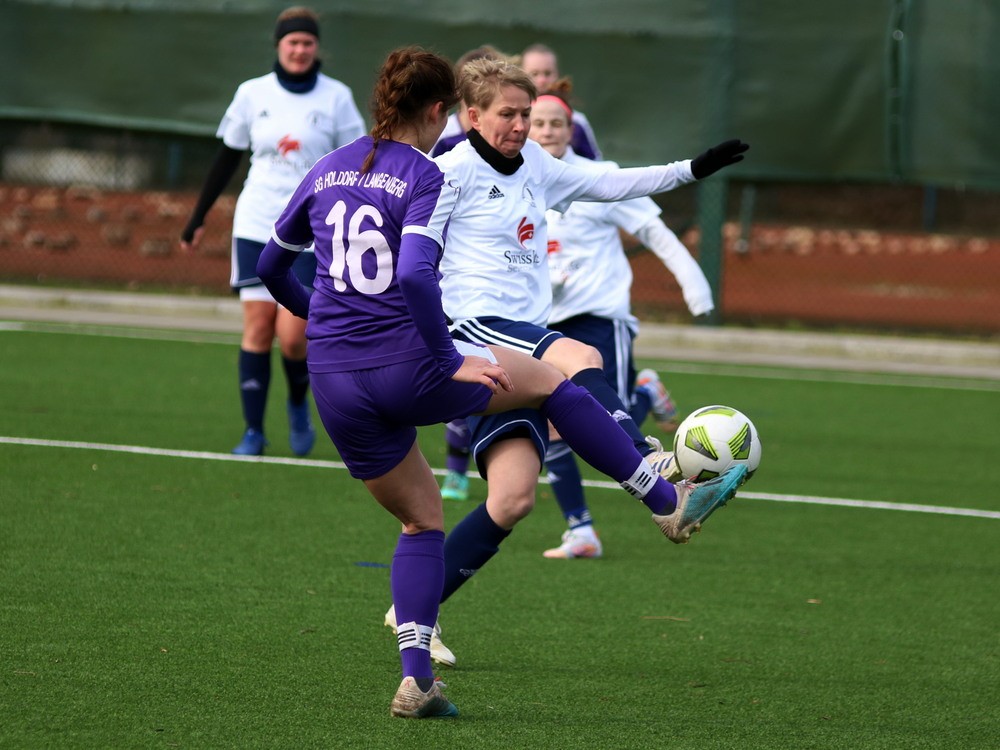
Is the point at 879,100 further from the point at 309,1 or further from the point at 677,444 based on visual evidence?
the point at 677,444

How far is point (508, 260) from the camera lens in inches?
195

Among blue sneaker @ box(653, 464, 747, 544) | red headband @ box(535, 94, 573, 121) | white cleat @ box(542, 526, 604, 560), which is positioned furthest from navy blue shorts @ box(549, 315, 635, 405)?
blue sneaker @ box(653, 464, 747, 544)

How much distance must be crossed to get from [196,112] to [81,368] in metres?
5.22

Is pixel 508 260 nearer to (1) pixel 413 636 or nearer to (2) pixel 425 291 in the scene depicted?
(2) pixel 425 291

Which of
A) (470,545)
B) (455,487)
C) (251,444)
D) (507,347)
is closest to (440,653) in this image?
(470,545)

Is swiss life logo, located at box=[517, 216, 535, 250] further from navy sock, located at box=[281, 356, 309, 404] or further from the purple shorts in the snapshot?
navy sock, located at box=[281, 356, 309, 404]

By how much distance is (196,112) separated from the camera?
15.6 m

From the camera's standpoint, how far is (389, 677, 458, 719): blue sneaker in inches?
166

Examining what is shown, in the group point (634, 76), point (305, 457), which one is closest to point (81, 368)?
point (305, 457)

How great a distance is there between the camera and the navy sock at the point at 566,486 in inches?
258

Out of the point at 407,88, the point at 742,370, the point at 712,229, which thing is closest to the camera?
the point at 407,88

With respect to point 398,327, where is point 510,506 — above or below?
below

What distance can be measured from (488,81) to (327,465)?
12.6 feet

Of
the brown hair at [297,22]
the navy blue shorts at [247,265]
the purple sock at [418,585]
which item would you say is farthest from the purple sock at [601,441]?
the brown hair at [297,22]
